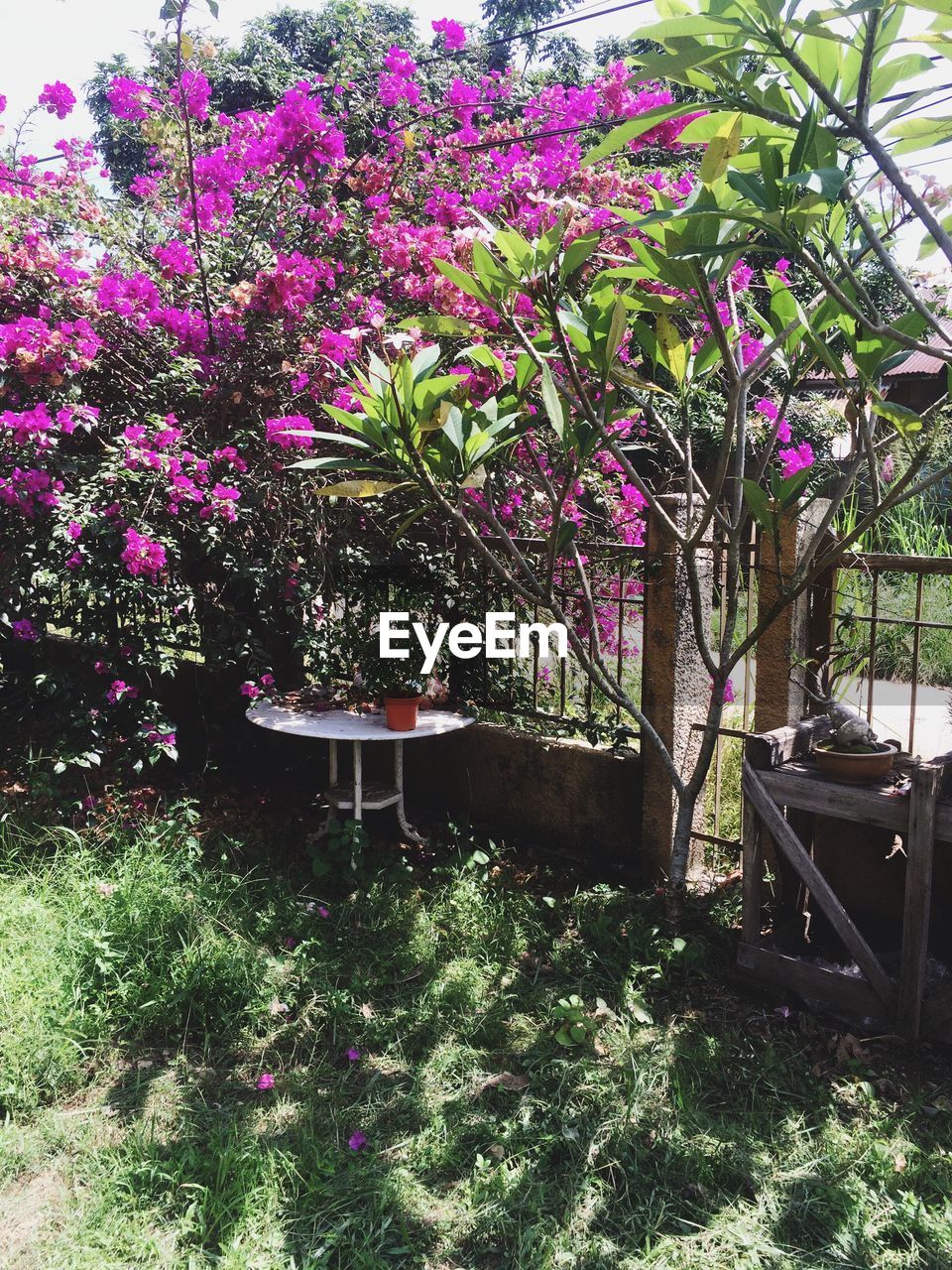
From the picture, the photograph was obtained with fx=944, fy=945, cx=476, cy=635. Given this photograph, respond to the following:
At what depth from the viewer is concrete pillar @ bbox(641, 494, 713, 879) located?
3576 mm

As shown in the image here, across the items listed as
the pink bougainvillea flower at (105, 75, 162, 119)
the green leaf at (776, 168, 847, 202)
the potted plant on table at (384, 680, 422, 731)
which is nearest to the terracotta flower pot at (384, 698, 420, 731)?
the potted plant on table at (384, 680, 422, 731)

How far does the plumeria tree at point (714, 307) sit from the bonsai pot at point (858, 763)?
0.42 meters

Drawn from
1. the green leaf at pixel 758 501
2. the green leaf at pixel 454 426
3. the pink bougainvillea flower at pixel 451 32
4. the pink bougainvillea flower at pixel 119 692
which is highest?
the pink bougainvillea flower at pixel 451 32

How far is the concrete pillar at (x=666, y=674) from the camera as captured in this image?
3.58 metres

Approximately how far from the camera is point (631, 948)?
312 centimetres

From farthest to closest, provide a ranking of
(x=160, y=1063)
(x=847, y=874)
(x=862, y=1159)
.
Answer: (x=847, y=874) → (x=160, y=1063) → (x=862, y=1159)

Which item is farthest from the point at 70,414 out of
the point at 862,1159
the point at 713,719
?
the point at 862,1159

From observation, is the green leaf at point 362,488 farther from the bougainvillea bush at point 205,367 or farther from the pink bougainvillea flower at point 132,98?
the pink bougainvillea flower at point 132,98

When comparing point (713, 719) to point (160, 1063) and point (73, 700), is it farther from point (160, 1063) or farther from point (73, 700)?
point (73, 700)

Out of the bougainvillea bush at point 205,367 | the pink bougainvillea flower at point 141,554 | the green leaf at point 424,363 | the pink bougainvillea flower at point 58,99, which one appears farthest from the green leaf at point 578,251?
the pink bougainvillea flower at point 58,99

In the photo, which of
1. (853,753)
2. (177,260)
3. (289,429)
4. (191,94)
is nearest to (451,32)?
(191,94)

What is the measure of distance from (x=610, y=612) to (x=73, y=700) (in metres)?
2.41

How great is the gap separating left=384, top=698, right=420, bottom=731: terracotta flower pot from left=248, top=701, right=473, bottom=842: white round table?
0.03m

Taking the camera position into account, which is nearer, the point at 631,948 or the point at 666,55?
the point at 666,55
